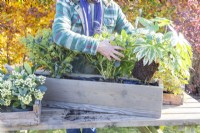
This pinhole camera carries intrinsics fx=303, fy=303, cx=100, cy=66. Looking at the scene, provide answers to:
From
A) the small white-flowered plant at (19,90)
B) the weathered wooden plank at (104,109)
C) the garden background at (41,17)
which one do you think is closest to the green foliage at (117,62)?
the weathered wooden plank at (104,109)

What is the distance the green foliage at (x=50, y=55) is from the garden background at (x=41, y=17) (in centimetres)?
159

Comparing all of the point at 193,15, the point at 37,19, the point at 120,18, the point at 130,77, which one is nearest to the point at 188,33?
the point at 193,15

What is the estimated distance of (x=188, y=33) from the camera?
351cm

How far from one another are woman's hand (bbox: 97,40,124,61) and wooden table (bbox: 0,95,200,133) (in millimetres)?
285

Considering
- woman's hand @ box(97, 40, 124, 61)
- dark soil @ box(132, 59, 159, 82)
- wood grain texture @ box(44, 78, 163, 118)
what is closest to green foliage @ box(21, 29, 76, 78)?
wood grain texture @ box(44, 78, 163, 118)

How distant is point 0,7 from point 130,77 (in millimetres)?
2240

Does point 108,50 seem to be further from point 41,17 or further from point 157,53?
point 41,17

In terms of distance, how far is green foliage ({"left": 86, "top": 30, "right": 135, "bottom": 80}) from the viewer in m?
1.45

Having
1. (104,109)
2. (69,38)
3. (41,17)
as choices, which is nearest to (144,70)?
(104,109)

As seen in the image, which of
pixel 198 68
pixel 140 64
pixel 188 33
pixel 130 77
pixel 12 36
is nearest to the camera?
pixel 140 64

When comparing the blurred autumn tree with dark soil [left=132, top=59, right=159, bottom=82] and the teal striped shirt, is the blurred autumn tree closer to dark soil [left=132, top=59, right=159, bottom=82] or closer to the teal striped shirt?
the teal striped shirt

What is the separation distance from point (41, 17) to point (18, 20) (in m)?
0.24

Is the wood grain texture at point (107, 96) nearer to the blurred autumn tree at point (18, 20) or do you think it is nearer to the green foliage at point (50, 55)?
the green foliage at point (50, 55)

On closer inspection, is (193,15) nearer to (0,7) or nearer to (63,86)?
(0,7)
